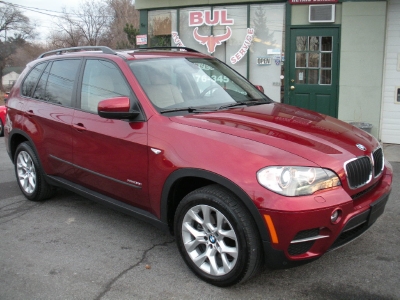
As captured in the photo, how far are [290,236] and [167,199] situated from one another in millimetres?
1066

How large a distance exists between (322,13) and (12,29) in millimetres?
54818

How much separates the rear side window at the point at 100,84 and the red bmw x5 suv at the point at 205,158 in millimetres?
11

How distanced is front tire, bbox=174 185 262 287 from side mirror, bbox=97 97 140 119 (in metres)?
0.88

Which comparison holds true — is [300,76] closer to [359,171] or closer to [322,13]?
[322,13]

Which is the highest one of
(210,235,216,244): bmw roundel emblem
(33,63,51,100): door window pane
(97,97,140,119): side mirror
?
(33,63,51,100): door window pane

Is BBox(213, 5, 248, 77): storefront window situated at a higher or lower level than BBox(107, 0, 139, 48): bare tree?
lower

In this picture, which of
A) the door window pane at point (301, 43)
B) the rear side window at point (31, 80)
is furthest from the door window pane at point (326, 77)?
the rear side window at point (31, 80)

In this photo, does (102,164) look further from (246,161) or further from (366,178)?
(366,178)

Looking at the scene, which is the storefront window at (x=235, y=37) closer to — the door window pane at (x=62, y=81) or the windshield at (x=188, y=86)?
the windshield at (x=188, y=86)

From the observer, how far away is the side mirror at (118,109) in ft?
12.0

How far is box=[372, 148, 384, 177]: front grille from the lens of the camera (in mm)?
3528

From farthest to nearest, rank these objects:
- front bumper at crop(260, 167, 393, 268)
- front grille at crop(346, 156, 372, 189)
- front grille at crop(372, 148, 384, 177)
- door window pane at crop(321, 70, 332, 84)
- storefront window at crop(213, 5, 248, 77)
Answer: storefront window at crop(213, 5, 248, 77) < door window pane at crop(321, 70, 332, 84) < front grille at crop(372, 148, 384, 177) < front grille at crop(346, 156, 372, 189) < front bumper at crop(260, 167, 393, 268)

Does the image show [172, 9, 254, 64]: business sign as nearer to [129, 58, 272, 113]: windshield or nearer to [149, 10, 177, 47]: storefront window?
[149, 10, 177, 47]: storefront window

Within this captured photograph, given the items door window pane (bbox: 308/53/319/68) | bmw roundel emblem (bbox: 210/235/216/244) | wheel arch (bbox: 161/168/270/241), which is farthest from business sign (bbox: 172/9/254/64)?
bmw roundel emblem (bbox: 210/235/216/244)
